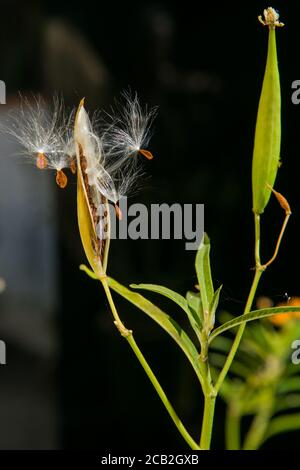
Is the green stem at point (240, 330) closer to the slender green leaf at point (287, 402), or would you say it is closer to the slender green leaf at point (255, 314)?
the slender green leaf at point (255, 314)

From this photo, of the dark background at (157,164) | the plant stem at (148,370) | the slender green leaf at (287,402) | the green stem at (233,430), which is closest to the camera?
the plant stem at (148,370)

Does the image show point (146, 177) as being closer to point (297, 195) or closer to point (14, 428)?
point (297, 195)

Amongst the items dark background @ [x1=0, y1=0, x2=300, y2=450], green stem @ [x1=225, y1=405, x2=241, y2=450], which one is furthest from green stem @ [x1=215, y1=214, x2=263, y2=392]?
dark background @ [x1=0, y1=0, x2=300, y2=450]

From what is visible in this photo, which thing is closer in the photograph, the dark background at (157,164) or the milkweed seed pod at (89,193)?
the milkweed seed pod at (89,193)

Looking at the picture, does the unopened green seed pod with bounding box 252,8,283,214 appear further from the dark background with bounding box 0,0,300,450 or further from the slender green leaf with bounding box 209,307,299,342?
the dark background with bounding box 0,0,300,450

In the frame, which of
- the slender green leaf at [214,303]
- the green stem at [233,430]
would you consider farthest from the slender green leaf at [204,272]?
the green stem at [233,430]

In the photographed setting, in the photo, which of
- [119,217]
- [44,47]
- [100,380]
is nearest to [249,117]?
[44,47]

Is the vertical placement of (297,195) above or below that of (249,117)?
below
